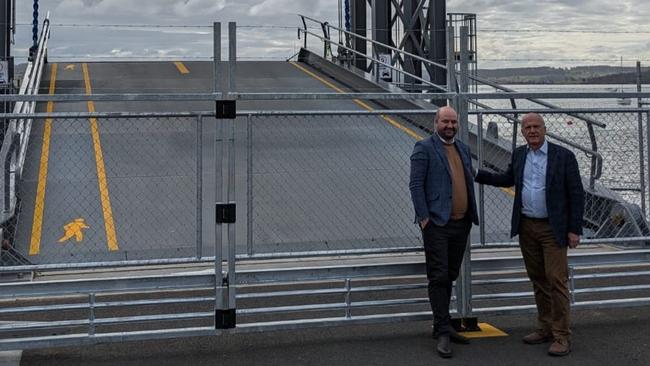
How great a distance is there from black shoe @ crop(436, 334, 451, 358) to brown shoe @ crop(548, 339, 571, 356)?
0.83 metres

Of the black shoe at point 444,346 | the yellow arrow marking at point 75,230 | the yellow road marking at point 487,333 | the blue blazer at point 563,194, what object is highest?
the blue blazer at point 563,194

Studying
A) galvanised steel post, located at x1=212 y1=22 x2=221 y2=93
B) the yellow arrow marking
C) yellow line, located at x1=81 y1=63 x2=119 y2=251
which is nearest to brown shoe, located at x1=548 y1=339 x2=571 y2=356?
galvanised steel post, located at x1=212 y1=22 x2=221 y2=93

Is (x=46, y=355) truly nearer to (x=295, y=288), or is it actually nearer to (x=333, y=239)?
(x=295, y=288)

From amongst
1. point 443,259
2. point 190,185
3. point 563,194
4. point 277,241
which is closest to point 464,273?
point 443,259

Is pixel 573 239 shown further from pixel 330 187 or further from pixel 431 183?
pixel 330 187

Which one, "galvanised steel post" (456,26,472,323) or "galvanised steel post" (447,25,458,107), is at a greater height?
"galvanised steel post" (447,25,458,107)

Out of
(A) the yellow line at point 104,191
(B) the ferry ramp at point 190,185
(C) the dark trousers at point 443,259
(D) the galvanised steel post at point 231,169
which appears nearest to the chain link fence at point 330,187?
(B) the ferry ramp at point 190,185

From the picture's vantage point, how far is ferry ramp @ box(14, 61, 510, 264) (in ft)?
31.0

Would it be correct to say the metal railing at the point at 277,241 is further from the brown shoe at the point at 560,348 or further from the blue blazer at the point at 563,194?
the blue blazer at the point at 563,194

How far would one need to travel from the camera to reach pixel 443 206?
5887mm

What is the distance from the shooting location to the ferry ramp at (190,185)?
31.0 ft

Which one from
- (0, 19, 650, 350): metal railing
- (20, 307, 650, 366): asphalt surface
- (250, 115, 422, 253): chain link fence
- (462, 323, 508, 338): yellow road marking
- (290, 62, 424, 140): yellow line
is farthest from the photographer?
(290, 62, 424, 140): yellow line

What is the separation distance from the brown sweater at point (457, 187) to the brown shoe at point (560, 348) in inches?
50.6

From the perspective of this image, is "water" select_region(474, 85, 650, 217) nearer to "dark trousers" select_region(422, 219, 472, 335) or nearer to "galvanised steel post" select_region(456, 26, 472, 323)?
"galvanised steel post" select_region(456, 26, 472, 323)
